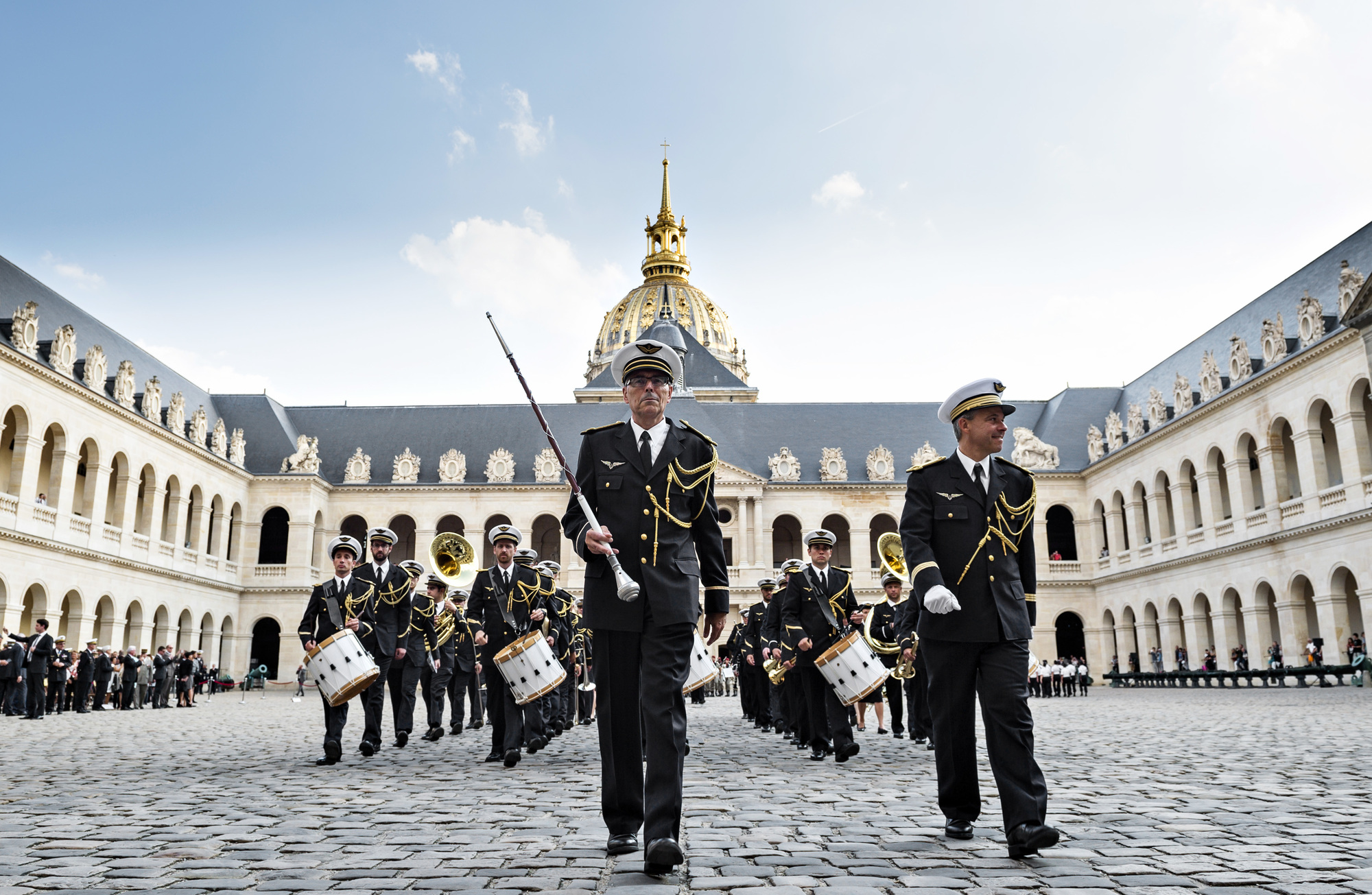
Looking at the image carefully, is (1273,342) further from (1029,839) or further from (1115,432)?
(1029,839)

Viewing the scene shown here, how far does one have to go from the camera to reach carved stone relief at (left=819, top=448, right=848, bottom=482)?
5472 centimetres

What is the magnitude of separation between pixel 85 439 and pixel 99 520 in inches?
113

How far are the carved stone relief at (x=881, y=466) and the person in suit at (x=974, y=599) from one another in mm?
48590

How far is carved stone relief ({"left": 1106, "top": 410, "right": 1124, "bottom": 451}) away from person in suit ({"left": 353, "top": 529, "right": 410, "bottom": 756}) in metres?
43.1

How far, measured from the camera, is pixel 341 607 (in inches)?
447

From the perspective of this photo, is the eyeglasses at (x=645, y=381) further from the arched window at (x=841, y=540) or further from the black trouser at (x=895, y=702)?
the arched window at (x=841, y=540)

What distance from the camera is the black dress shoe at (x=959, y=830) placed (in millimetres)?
5895

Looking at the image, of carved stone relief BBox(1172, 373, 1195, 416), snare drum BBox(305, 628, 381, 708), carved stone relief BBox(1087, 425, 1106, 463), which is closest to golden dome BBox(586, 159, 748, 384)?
carved stone relief BBox(1087, 425, 1106, 463)

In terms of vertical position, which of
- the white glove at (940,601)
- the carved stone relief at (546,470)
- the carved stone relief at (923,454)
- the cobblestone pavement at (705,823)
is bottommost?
the cobblestone pavement at (705,823)

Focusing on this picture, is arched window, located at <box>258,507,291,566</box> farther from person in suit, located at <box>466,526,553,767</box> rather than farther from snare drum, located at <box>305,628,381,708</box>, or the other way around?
snare drum, located at <box>305,628,381,708</box>

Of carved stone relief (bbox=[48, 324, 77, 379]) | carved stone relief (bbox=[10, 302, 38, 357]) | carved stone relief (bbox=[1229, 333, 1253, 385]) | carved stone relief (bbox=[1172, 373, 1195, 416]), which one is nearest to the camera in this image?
carved stone relief (bbox=[10, 302, 38, 357])

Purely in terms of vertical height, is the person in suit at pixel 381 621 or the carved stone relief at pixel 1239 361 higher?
the carved stone relief at pixel 1239 361

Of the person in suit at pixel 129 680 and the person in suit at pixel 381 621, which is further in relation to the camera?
the person in suit at pixel 129 680

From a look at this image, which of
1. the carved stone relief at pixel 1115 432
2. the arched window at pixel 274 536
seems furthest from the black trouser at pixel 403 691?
the carved stone relief at pixel 1115 432
